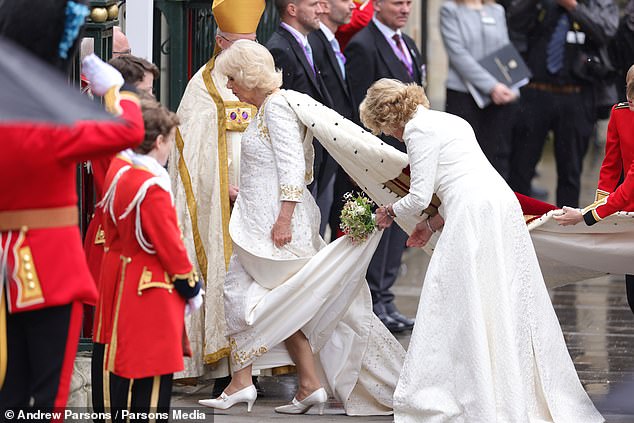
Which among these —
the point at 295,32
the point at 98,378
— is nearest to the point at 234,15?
the point at 295,32

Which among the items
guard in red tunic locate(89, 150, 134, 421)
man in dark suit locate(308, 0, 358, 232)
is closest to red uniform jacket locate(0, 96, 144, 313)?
guard in red tunic locate(89, 150, 134, 421)

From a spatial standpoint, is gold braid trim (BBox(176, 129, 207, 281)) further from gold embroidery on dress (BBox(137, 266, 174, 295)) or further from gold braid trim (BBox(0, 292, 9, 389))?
gold braid trim (BBox(0, 292, 9, 389))

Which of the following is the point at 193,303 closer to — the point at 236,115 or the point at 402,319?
the point at 236,115

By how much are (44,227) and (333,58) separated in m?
4.33

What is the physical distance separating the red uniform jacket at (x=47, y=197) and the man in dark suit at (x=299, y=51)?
10.8 ft

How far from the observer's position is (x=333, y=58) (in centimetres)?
897

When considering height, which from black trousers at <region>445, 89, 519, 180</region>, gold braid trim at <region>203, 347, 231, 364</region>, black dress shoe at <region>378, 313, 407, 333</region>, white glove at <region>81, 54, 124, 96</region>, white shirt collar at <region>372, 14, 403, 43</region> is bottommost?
black dress shoe at <region>378, 313, 407, 333</region>

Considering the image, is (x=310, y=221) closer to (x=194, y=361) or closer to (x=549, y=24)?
(x=194, y=361)

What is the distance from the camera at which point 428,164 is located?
21.5ft

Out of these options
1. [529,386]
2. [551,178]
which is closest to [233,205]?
[529,386]

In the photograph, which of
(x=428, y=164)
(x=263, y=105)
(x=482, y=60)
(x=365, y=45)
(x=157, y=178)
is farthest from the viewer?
(x=482, y=60)

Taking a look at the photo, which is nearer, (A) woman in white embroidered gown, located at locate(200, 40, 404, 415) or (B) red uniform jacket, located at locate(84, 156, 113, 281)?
(B) red uniform jacket, located at locate(84, 156, 113, 281)

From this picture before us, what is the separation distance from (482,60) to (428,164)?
5170 millimetres

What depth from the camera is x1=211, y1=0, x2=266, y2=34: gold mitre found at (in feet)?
24.8
